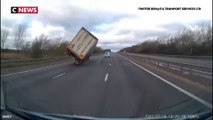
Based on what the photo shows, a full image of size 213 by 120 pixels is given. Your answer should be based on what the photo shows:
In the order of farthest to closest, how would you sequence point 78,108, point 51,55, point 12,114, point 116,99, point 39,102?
point 51,55 → point 116,99 → point 39,102 → point 78,108 → point 12,114

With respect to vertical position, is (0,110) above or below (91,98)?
above

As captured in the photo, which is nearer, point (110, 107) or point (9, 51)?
point (110, 107)

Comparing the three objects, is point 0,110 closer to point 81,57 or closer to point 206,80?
point 206,80

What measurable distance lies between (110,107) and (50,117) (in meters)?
2.74

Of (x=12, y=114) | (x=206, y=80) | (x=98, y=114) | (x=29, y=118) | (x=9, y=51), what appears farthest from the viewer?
(x=9, y=51)

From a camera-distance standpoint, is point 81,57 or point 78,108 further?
point 81,57

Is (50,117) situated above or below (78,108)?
above

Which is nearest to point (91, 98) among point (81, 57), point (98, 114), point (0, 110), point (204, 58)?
point (98, 114)

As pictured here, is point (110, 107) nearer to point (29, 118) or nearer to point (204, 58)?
point (29, 118)

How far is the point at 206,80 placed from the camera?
39.8ft

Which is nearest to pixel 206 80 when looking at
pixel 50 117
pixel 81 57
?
pixel 50 117

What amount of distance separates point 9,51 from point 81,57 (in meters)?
9.64

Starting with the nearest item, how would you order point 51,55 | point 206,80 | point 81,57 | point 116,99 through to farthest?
point 116,99, point 206,80, point 81,57, point 51,55

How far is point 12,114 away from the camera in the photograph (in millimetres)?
4523
